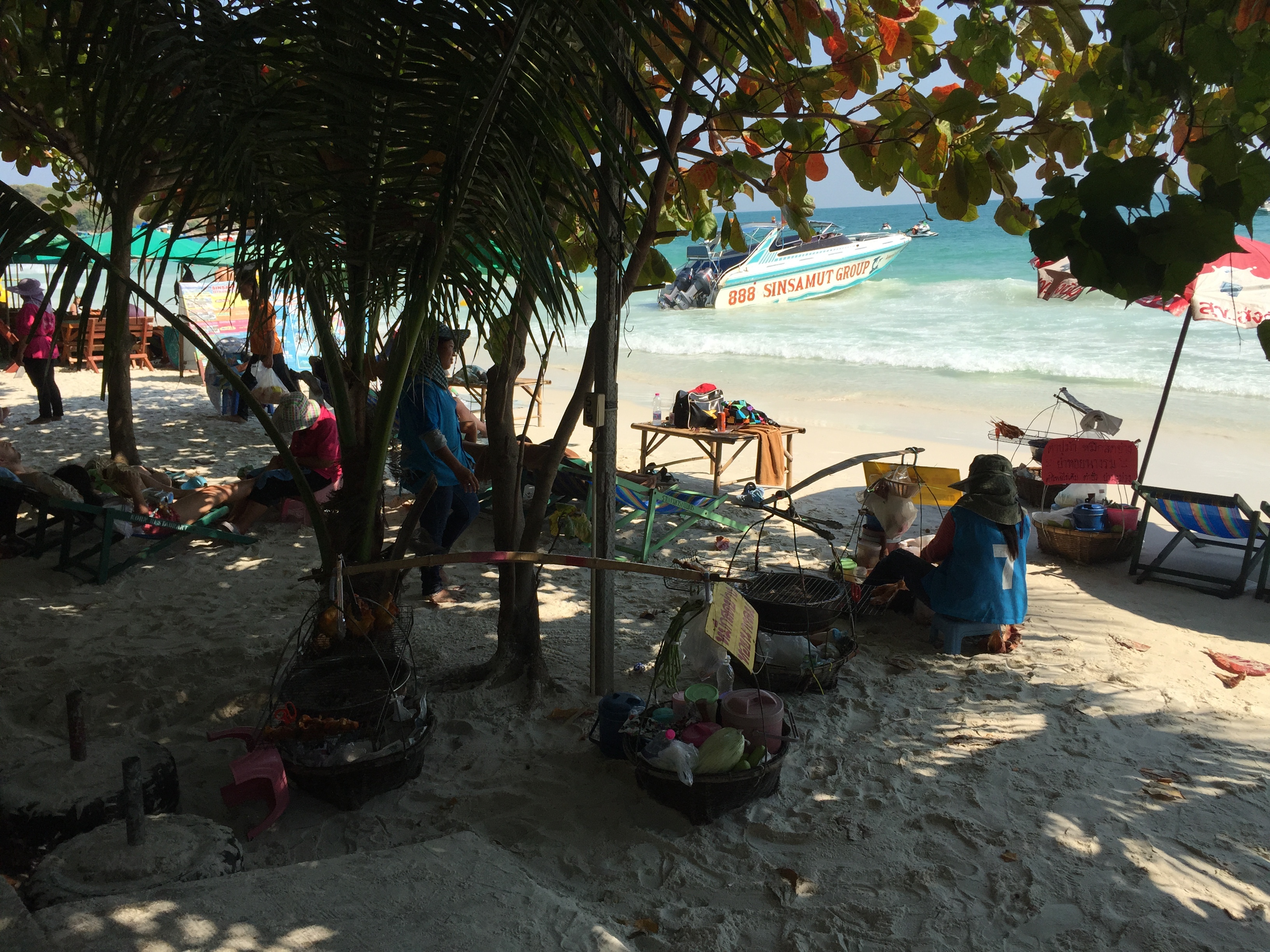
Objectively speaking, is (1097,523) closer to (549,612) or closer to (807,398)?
(549,612)

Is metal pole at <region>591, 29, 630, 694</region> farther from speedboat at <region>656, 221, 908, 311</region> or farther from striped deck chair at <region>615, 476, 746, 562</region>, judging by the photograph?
speedboat at <region>656, 221, 908, 311</region>

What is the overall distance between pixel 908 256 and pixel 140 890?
4107 cm

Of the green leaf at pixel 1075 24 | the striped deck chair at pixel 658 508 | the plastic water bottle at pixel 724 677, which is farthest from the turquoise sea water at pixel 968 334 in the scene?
the green leaf at pixel 1075 24

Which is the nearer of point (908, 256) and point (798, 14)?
point (798, 14)

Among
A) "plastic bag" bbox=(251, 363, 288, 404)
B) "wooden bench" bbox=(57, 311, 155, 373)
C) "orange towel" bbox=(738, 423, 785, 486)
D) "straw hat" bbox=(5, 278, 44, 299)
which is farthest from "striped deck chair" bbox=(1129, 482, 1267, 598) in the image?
A: "wooden bench" bbox=(57, 311, 155, 373)

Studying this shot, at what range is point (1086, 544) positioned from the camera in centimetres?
646

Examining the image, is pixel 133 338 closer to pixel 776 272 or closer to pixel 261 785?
pixel 261 785

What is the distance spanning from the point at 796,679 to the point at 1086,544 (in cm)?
337

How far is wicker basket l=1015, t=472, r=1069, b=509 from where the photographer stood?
7.42m

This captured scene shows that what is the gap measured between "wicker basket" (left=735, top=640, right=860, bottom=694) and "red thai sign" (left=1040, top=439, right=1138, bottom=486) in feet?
Result: 8.93

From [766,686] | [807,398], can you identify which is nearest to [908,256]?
[807,398]

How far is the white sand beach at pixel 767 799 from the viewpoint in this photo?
2.68 metres

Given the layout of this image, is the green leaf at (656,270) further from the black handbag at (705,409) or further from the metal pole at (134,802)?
the black handbag at (705,409)

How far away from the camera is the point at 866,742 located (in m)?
3.94
